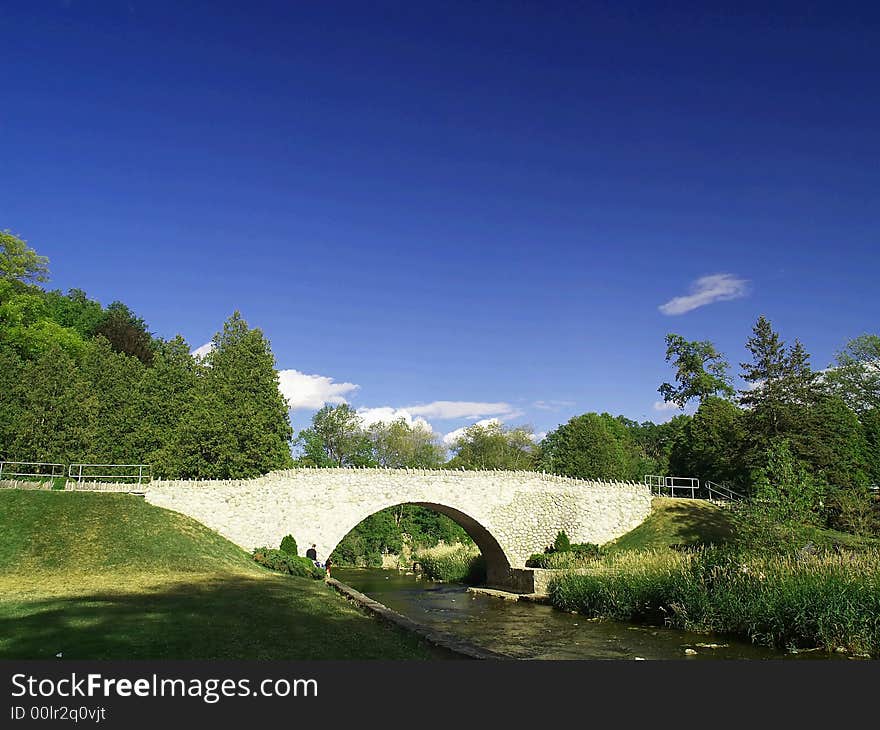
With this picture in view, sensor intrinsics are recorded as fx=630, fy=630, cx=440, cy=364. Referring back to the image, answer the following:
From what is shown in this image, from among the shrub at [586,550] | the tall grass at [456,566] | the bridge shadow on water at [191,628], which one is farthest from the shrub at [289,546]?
the tall grass at [456,566]

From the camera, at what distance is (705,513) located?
119ft

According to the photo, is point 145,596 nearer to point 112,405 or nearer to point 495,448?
point 112,405

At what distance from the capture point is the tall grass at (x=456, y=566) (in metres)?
41.4

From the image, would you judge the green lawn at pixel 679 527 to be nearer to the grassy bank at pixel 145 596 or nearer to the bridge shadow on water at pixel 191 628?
the grassy bank at pixel 145 596

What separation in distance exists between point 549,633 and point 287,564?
37.2 ft

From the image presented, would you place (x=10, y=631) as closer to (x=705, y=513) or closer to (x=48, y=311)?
(x=705, y=513)

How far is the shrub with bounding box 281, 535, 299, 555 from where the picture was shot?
29656 millimetres

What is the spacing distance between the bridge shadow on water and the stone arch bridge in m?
12.8

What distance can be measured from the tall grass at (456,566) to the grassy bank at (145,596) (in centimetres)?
1884

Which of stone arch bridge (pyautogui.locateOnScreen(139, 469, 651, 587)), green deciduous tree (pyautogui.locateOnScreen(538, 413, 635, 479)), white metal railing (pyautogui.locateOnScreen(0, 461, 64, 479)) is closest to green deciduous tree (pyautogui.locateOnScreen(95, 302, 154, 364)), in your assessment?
white metal railing (pyautogui.locateOnScreen(0, 461, 64, 479))

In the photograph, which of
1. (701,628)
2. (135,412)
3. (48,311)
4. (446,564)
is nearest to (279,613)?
(701,628)

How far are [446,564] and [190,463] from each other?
18.9 meters

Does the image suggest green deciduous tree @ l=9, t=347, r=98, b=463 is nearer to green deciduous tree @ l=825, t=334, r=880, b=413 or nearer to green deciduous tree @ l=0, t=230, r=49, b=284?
green deciduous tree @ l=0, t=230, r=49, b=284

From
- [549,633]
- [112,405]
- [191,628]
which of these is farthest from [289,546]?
[191,628]
